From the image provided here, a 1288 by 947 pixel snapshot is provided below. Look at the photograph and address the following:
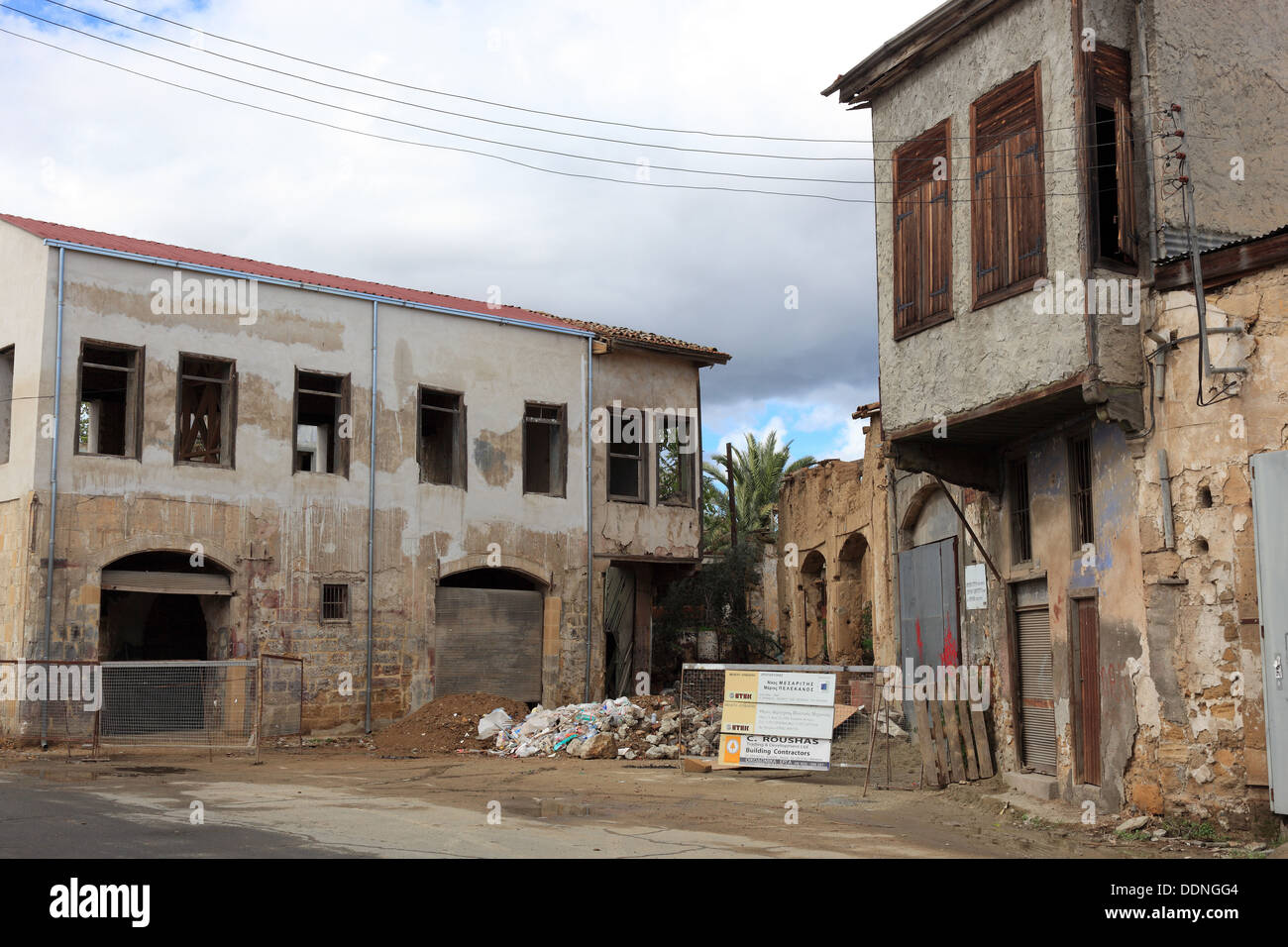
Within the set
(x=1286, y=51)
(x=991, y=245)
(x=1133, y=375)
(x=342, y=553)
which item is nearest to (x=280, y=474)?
(x=342, y=553)

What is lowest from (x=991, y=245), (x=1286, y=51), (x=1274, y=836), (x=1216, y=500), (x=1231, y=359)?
(x=1274, y=836)

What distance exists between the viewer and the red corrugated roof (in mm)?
21766

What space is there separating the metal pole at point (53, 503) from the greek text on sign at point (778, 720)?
10.5 metres

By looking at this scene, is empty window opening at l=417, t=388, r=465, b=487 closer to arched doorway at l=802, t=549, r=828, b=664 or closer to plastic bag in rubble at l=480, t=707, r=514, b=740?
plastic bag in rubble at l=480, t=707, r=514, b=740

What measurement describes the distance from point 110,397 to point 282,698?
7.96m

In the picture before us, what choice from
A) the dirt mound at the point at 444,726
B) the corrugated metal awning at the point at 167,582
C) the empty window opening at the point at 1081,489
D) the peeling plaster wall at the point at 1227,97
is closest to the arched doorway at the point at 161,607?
the corrugated metal awning at the point at 167,582

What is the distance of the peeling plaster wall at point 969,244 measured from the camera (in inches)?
501

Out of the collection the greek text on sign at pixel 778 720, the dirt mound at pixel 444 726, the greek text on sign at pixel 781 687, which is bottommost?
the dirt mound at pixel 444 726

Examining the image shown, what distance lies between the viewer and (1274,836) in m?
10.9

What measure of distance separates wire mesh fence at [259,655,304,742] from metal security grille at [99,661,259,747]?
2432 mm


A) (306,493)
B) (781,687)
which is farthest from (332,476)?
(781,687)

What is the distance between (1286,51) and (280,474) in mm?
16890

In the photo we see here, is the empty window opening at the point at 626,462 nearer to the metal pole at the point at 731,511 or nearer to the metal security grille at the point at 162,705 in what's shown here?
the metal pole at the point at 731,511

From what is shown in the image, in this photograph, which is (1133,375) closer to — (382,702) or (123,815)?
(123,815)
